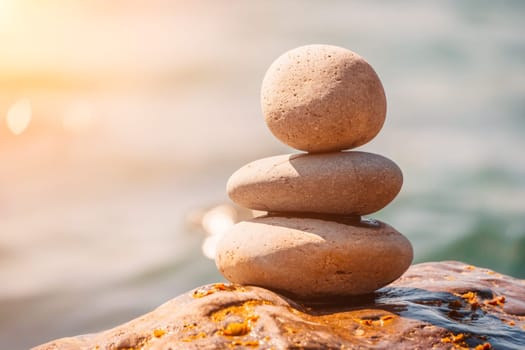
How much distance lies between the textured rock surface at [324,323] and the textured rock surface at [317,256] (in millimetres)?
276

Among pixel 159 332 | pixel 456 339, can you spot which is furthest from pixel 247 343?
pixel 456 339

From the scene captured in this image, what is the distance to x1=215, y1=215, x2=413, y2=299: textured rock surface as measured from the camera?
25.2ft

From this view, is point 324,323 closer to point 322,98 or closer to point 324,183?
point 324,183

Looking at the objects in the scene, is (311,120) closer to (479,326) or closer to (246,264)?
(246,264)

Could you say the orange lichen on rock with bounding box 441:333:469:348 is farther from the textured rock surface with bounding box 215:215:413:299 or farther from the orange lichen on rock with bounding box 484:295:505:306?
the orange lichen on rock with bounding box 484:295:505:306

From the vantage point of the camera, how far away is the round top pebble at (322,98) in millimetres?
7727

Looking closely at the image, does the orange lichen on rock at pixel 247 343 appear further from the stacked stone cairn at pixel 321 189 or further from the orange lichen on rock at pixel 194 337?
the stacked stone cairn at pixel 321 189

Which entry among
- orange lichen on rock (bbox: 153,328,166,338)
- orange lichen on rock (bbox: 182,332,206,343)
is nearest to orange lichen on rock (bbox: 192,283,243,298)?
orange lichen on rock (bbox: 153,328,166,338)

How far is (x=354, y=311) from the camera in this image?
7.39m

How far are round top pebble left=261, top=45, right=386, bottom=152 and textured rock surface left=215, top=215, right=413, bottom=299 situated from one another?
1043mm

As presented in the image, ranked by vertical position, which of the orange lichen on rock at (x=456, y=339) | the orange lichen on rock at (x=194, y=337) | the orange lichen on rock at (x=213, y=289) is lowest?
the orange lichen on rock at (x=456, y=339)

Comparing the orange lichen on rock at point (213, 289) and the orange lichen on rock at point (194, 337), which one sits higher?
the orange lichen on rock at point (213, 289)

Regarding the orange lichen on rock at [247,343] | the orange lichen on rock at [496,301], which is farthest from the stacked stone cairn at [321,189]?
the orange lichen on rock at [247,343]

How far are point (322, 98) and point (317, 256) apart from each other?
1862mm
